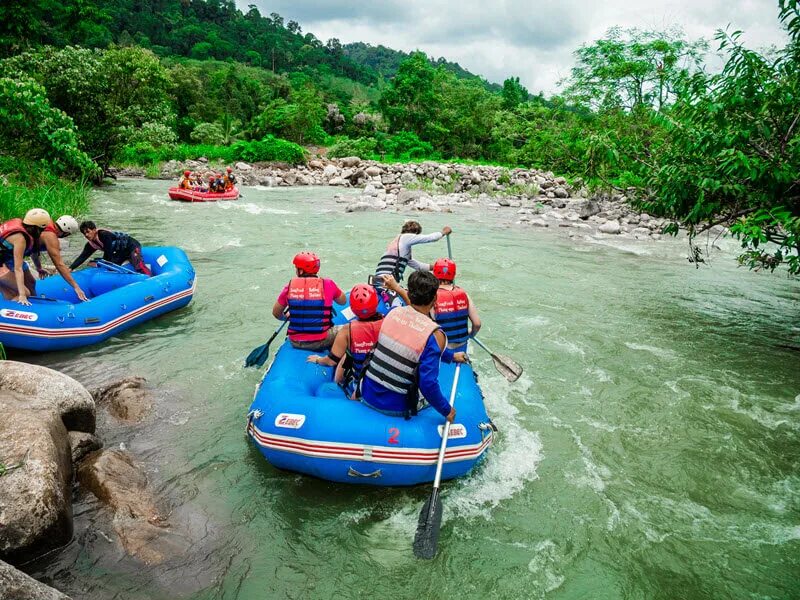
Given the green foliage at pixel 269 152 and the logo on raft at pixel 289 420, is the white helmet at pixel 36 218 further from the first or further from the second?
the green foliage at pixel 269 152

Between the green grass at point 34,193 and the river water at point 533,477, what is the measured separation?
13.1ft

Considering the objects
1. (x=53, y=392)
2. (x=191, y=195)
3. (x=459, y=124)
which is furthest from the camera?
(x=459, y=124)

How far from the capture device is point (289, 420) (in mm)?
3533

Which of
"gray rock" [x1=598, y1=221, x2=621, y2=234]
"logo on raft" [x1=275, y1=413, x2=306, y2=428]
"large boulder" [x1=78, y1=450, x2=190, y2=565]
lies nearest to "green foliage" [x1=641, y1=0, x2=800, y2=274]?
"logo on raft" [x1=275, y1=413, x2=306, y2=428]

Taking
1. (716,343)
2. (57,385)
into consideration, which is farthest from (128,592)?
(716,343)

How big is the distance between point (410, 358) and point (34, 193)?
34.2ft

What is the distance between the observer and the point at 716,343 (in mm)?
6781

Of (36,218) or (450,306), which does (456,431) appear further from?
(36,218)

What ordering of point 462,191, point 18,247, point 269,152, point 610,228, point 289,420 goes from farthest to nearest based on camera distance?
point 269,152 → point 462,191 → point 610,228 → point 18,247 → point 289,420

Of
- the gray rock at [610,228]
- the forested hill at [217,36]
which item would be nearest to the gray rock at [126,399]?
the gray rock at [610,228]

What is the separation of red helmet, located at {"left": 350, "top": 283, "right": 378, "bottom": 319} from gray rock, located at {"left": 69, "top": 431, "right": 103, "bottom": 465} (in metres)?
2.20

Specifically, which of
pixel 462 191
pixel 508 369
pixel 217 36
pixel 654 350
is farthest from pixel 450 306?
pixel 217 36

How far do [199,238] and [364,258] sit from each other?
4191mm

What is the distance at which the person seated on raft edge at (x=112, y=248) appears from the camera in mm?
6723
